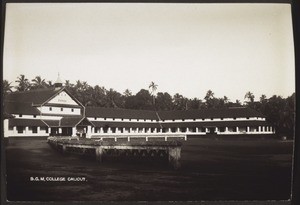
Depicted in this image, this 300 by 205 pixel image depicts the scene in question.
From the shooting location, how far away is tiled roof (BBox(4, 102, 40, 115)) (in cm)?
392

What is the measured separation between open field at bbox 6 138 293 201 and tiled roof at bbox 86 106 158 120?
537 mm

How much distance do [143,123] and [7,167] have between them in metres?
1.57

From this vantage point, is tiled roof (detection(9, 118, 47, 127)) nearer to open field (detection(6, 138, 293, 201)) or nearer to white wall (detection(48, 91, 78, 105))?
open field (detection(6, 138, 293, 201))

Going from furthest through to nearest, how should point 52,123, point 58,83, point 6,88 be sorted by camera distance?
point 52,123 → point 58,83 → point 6,88

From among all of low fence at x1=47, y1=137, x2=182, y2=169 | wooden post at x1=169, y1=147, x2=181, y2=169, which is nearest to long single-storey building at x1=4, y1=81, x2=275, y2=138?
low fence at x1=47, y1=137, x2=182, y2=169

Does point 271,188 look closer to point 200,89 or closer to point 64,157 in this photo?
point 200,89

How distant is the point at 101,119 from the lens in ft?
14.0

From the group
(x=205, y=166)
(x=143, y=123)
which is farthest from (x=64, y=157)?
(x=205, y=166)

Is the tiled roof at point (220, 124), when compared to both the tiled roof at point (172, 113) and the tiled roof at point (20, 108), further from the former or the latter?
the tiled roof at point (20, 108)

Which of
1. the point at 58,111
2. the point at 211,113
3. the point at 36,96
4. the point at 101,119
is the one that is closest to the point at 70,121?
the point at 58,111

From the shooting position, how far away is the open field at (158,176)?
399 cm

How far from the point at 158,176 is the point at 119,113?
2.86ft

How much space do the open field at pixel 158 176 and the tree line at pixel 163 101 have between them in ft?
1.06

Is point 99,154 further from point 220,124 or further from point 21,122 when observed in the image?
point 220,124
